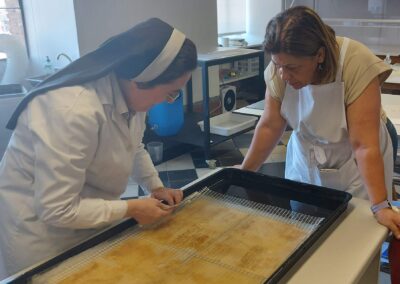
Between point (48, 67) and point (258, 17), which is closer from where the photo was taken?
point (48, 67)

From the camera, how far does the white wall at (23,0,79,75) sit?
9.06ft

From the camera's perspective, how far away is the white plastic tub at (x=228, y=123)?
330 centimetres

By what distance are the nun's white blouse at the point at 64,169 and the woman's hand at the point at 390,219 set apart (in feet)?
2.03

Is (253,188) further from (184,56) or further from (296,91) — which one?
(184,56)

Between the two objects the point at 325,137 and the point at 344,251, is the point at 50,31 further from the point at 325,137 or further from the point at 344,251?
the point at 344,251

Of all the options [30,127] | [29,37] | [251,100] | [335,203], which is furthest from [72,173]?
[251,100]

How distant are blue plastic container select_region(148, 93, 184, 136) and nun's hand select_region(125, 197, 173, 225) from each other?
2233 millimetres

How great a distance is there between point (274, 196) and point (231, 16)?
13.2 feet

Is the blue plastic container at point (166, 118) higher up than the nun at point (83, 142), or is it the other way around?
the nun at point (83, 142)

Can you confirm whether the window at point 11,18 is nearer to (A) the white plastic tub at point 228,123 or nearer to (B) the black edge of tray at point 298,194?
(A) the white plastic tub at point 228,123

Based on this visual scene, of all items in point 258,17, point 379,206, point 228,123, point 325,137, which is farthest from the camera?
point 258,17

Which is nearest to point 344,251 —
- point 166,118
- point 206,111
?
point 206,111

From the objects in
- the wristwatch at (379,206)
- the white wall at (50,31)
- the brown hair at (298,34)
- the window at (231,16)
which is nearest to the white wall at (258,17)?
the window at (231,16)

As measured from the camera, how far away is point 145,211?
994 mm
